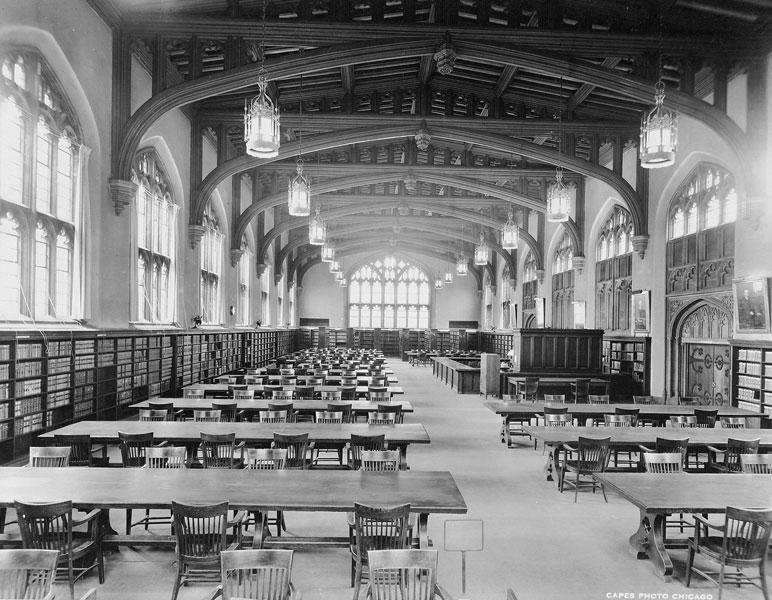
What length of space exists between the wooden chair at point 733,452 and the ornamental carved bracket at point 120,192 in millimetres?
9272

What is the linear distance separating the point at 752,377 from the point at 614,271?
689 centimetres

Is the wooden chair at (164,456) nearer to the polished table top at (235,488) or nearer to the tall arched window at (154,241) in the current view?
the polished table top at (235,488)

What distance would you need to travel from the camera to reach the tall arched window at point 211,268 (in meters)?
16.5

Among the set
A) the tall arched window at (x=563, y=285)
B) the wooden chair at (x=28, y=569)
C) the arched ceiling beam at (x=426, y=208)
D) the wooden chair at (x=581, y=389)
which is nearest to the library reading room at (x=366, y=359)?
the wooden chair at (x=28, y=569)

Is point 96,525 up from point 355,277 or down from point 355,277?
down

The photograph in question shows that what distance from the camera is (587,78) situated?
33.5ft

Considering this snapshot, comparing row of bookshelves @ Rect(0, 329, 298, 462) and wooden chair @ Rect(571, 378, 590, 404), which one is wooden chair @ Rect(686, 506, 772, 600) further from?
wooden chair @ Rect(571, 378, 590, 404)

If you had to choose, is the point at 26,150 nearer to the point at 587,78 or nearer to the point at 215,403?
the point at 215,403

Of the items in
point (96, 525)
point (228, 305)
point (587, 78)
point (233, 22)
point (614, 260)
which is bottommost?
point (96, 525)

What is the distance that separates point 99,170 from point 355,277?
2629 centimetres

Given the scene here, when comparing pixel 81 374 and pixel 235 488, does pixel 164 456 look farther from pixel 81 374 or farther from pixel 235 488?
pixel 81 374

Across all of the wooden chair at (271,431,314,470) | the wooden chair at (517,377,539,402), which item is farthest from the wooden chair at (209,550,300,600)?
the wooden chair at (517,377,539,402)

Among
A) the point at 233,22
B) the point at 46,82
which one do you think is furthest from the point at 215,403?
the point at 233,22

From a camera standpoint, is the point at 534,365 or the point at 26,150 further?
the point at 534,365
